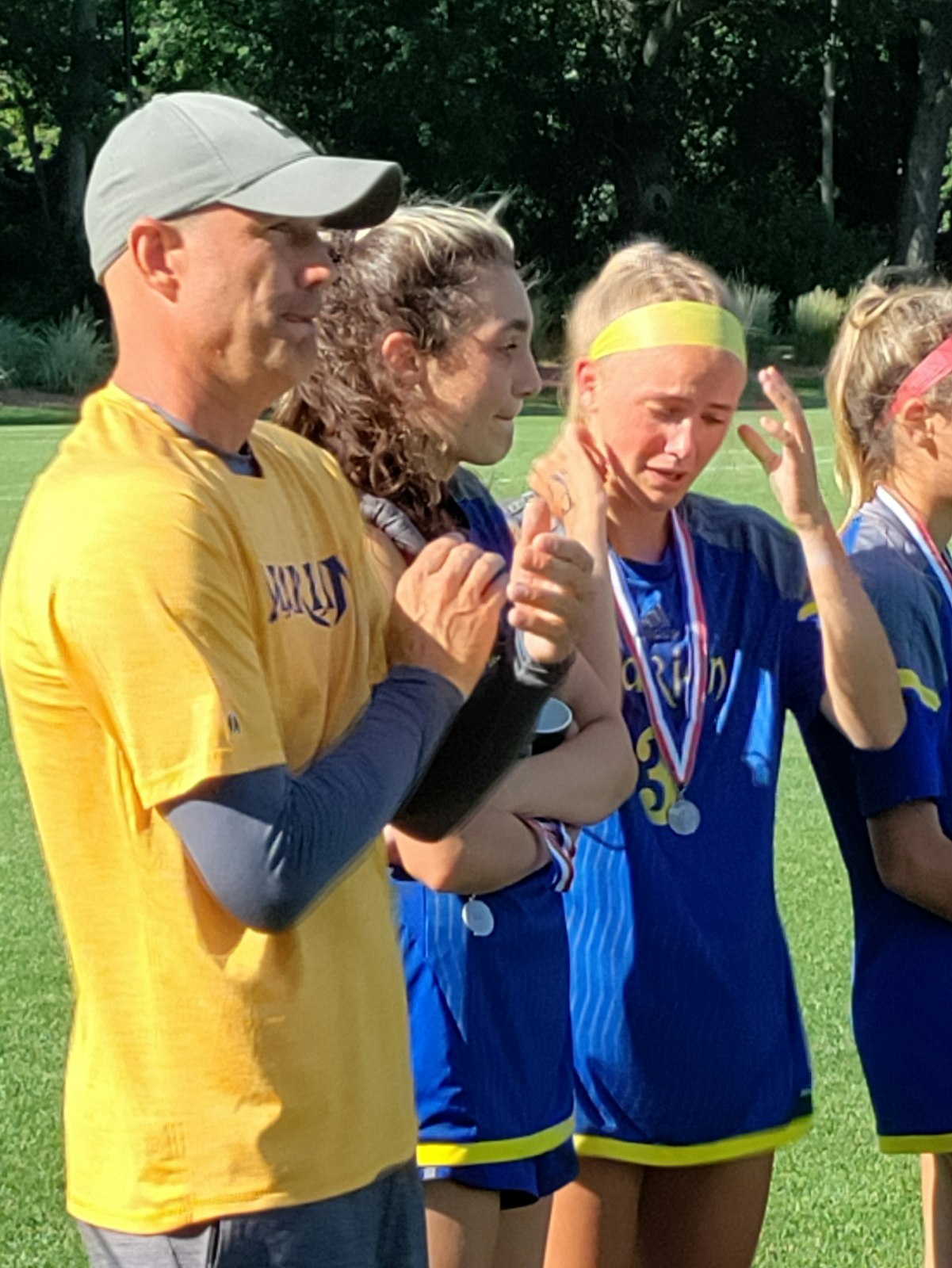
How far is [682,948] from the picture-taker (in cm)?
335

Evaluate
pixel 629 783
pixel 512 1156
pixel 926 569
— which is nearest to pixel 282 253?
pixel 629 783

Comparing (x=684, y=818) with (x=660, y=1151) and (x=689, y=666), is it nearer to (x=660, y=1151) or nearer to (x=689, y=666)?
(x=689, y=666)

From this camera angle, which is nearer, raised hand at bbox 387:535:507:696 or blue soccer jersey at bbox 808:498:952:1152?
raised hand at bbox 387:535:507:696

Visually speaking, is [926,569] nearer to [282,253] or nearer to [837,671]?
[837,671]

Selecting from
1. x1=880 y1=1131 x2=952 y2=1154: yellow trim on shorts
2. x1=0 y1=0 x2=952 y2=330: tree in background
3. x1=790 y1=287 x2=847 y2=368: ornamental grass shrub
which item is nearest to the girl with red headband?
x1=880 y1=1131 x2=952 y2=1154: yellow trim on shorts

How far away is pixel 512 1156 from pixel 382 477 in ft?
3.51

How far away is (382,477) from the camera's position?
10.0 ft

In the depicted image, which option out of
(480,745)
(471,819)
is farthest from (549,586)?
(471,819)

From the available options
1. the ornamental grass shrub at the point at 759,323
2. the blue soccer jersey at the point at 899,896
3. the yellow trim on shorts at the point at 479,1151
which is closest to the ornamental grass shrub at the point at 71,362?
the ornamental grass shrub at the point at 759,323

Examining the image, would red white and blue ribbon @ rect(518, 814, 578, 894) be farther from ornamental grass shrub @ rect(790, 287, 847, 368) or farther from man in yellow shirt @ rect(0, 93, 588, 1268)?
ornamental grass shrub @ rect(790, 287, 847, 368)

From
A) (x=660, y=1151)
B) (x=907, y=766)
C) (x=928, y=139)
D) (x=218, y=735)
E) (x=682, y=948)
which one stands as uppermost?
(x=218, y=735)

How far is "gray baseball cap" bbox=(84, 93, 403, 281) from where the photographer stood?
7.61 ft

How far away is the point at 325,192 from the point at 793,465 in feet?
4.45

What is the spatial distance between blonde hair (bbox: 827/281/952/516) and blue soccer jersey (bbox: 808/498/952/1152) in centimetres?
22
